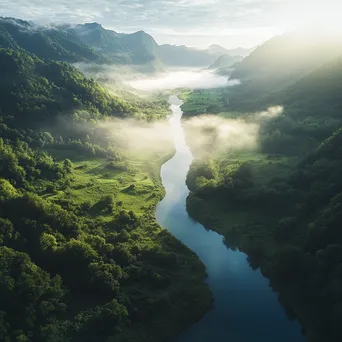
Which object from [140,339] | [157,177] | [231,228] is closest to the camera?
[140,339]

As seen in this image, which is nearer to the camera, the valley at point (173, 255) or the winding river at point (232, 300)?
the valley at point (173, 255)

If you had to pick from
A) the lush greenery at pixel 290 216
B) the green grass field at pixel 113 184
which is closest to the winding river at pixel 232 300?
the lush greenery at pixel 290 216

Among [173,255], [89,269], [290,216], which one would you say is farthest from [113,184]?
[290,216]

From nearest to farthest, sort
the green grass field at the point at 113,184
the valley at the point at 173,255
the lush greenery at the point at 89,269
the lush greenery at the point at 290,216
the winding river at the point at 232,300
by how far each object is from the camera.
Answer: the lush greenery at the point at 89,269
the valley at the point at 173,255
the winding river at the point at 232,300
the lush greenery at the point at 290,216
the green grass field at the point at 113,184

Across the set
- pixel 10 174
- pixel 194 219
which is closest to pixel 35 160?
pixel 10 174

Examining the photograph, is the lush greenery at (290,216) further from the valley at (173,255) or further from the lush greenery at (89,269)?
the lush greenery at (89,269)

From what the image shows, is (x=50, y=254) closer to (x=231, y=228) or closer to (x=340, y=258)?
(x=231, y=228)

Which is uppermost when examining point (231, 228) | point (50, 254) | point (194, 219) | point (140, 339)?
point (194, 219)
